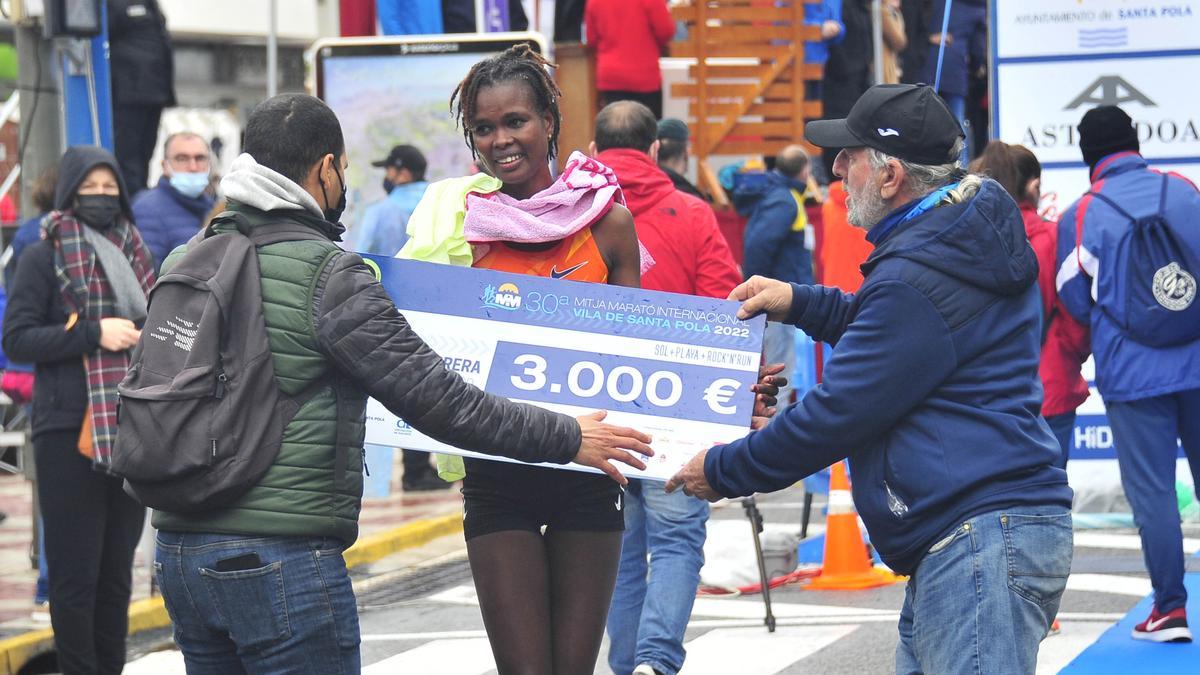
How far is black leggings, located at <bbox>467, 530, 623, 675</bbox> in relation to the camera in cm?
465

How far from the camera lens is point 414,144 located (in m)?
13.1

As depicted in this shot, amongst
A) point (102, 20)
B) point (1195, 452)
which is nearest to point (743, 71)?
point (102, 20)

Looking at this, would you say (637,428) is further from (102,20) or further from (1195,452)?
(102,20)

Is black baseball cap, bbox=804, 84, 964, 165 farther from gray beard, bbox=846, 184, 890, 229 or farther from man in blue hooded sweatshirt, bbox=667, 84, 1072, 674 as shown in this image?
gray beard, bbox=846, 184, 890, 229

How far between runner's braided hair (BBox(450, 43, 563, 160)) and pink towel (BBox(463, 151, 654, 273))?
0.21 metres

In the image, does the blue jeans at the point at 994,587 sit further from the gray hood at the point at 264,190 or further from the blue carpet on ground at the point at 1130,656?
the blue carpet on ground at the point at 1130,656

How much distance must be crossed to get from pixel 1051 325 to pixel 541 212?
401cm

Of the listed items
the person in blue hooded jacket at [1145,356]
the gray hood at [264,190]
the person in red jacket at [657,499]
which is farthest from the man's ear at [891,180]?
the person in blue hooded jacket at [1145,356]

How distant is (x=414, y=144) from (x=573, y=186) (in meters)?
8.42

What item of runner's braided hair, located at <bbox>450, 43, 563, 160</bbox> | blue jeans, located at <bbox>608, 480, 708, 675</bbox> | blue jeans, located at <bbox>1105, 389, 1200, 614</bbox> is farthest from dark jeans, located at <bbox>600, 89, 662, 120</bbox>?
runner's braided hair, located at <bbox>450, 43, 563, 160</bbox>

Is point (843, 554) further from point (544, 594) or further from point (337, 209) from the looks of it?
point (337, 209)

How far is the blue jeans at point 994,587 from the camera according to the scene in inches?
151

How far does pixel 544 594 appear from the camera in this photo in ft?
15.5

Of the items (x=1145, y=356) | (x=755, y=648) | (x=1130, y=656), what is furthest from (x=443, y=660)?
(x=1145, y=356)
